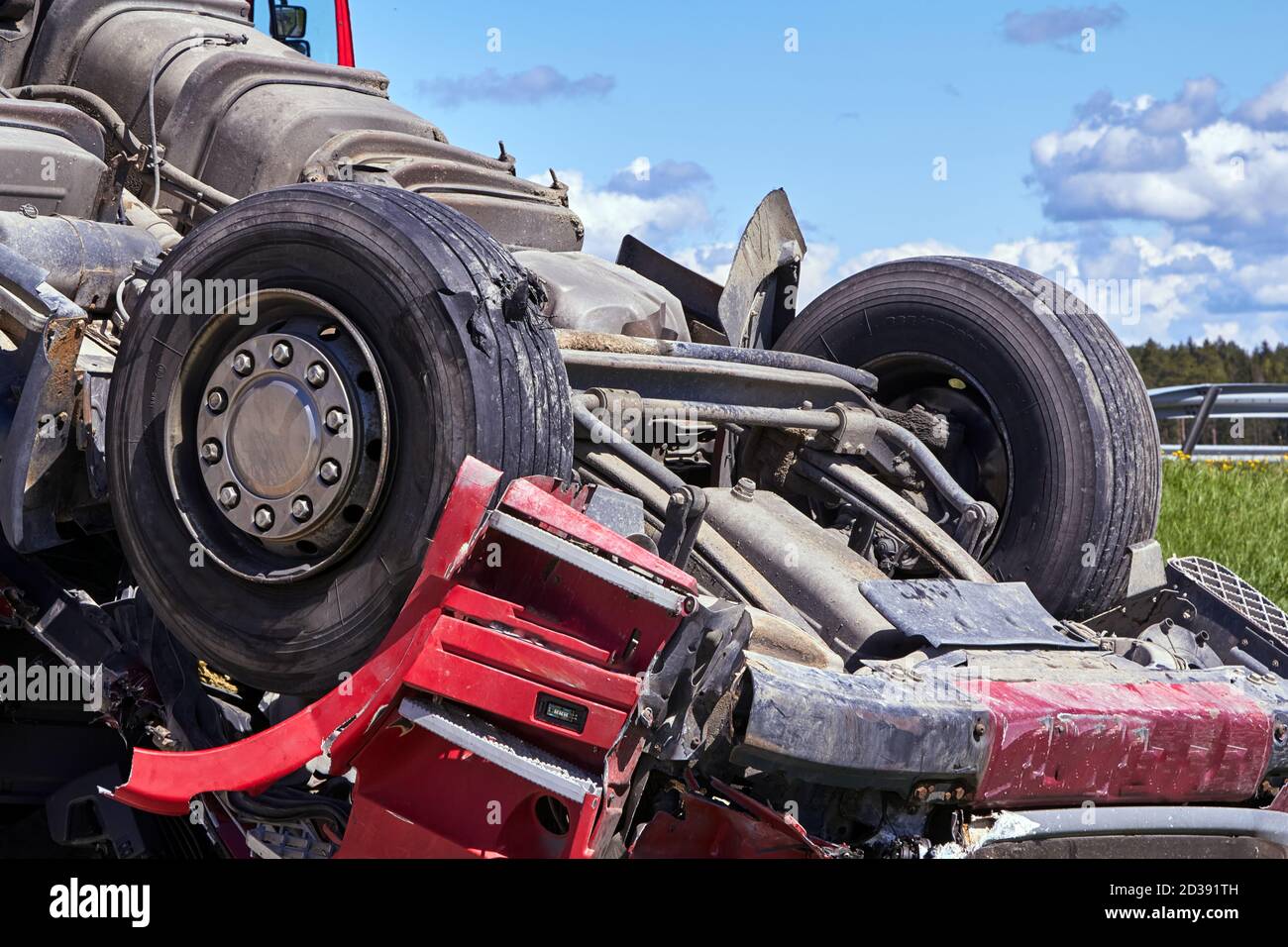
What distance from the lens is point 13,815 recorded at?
411 centimetres

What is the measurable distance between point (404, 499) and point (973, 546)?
6.88 feet

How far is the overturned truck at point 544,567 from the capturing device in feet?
9.36

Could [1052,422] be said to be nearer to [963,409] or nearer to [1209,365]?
[963,409]

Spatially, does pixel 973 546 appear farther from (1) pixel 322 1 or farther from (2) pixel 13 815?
(1) pixel 322 1

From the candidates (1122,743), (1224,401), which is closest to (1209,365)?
(1224,401)

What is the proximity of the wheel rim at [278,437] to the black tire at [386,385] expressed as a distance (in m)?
0.03

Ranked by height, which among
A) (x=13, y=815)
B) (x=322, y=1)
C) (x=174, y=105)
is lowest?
(x=13, y=815)

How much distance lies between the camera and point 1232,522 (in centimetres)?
894

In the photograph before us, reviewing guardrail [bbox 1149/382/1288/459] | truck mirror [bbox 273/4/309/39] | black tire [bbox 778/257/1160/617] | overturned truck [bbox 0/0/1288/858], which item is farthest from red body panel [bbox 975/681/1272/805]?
guardrail [bbox 1149/382/1288/459]

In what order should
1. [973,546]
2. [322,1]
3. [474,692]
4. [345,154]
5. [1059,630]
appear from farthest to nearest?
[322,1]
[345,154]
[973,546]
[1059,630]
[474,692]

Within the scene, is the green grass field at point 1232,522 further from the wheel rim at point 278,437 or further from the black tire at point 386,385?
the wheel rim at point 278,437

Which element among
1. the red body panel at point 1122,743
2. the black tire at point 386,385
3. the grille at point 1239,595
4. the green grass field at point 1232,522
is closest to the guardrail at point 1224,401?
the green grass field at point 1232,522

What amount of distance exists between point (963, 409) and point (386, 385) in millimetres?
2275

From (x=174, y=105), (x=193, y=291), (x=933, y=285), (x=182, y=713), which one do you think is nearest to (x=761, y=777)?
(x=182, y=713)
